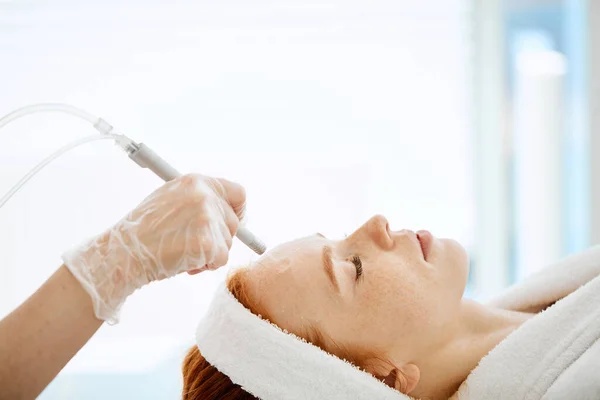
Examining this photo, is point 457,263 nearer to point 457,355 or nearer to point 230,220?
point 457,355

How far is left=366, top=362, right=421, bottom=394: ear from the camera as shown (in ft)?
3.77

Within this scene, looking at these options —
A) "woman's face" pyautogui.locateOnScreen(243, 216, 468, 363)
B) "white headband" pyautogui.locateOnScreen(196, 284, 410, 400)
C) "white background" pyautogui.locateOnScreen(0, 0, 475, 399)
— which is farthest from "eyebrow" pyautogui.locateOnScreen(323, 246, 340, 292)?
"white background" pyautogui.locateOnScreen(0, 0, 475, 399)

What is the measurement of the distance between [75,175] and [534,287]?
1945 mm

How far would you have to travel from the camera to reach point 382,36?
9.10 ft

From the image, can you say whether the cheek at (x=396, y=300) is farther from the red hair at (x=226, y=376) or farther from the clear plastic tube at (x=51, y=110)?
the clear plastic tube at (x=51, y=110)

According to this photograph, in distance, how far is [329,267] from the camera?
3.86 ft

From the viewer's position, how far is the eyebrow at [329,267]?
1.16 m

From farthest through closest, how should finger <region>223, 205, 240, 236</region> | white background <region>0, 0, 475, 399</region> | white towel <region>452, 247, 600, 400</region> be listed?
white background <region>0, 0, 475, 399</region> → finger <region>223, 205, 240, 236</region> → white towel <region>452, 247, 600, 400</region>

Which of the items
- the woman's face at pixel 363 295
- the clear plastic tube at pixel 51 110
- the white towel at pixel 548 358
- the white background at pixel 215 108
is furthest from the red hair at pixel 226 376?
the white background at pixel 215 108

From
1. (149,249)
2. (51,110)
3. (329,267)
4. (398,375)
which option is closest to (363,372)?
(398,375)

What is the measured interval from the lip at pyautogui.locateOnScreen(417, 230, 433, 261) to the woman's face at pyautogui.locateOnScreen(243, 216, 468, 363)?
31 millimetres

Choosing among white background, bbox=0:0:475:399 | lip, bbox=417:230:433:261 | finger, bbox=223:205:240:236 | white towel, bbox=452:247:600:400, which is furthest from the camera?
white background, bbox=0:0:475:399

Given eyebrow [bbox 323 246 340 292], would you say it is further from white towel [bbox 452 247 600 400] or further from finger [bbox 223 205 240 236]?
white towel [bbox 452 247 600 400]

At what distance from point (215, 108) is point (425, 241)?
166 cm
